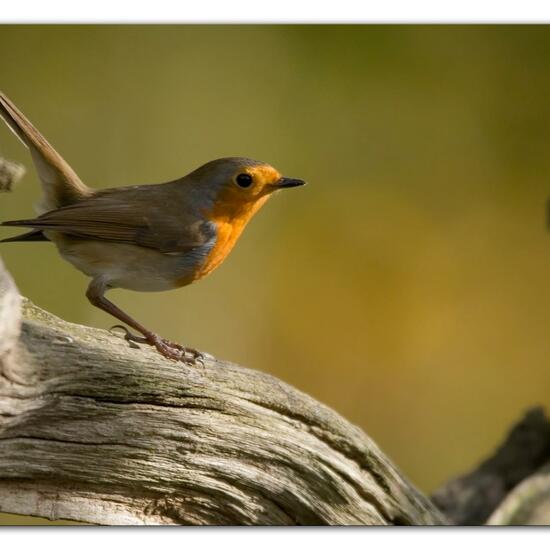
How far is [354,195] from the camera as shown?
11.6ft

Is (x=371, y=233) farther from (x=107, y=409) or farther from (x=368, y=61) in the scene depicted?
(x=107, y=409)

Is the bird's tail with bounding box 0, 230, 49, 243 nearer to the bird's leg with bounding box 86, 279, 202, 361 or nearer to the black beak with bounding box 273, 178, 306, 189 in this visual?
the bird's leg with bounding box 86, 279, 202, 361

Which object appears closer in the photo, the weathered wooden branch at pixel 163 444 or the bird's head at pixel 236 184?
the weathered wooden branch at pixel 163 444

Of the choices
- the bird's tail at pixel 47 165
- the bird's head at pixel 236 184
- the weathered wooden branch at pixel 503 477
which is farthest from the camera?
the weathered wooden branch at pixel 503 477

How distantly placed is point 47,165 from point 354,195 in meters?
1.34

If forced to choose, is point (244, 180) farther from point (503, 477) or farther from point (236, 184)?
point (503, 477)

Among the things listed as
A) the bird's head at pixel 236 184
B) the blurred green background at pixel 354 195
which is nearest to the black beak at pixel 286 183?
the bird's head at pixel 236 184

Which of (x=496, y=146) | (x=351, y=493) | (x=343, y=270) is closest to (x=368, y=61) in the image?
(x=496, y=146)

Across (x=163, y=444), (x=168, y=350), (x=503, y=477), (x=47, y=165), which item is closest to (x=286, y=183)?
(x=168, y=350)

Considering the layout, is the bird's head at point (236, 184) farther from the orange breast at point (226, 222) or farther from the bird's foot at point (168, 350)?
the bird's foot at point (168, 350)

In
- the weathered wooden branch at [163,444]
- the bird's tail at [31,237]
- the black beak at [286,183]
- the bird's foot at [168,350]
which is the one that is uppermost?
the bird's tail at [31,237]

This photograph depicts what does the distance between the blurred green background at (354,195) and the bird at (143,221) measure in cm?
31

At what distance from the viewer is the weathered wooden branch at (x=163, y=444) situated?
2232 mm

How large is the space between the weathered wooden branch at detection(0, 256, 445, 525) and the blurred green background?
2.18 ft
